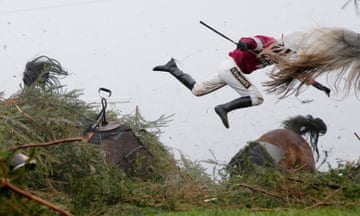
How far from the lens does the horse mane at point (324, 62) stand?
4.55 metres

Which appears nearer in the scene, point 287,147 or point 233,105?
point 287,147

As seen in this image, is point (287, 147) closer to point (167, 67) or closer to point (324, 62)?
point (324, 62)

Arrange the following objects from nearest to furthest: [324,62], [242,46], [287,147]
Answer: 1. [324,62]
2. [242,46]
3. [287,147]

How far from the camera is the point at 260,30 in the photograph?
6.95m

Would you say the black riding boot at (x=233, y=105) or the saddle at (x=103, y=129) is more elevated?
the black riding boot at (x=233, y=105)

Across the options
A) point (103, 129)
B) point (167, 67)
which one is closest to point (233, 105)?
point (167, 67)

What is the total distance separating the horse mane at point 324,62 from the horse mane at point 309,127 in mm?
2041

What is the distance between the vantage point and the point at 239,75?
6.13 m

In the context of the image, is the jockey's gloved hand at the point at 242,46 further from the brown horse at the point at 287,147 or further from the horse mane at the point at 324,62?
the horse mane at the point at 324,62

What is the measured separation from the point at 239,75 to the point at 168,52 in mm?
1577

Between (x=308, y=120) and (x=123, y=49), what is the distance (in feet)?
7.27

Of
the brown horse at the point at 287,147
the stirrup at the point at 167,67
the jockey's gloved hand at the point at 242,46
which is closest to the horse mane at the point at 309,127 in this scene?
the brown horse at the point at 287,147

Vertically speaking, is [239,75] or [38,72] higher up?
[38,72]

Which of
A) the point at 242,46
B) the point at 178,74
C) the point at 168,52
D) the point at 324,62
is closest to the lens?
the point at 324,62
